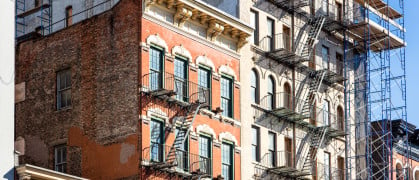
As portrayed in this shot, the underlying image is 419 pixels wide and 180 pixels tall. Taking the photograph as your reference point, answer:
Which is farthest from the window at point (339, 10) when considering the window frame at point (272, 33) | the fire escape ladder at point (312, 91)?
the window frame at point (272, 33)

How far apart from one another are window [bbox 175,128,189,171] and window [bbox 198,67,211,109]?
2.74 m

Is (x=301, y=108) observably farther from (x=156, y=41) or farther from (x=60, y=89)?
(x=60, y=89)

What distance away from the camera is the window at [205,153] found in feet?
178

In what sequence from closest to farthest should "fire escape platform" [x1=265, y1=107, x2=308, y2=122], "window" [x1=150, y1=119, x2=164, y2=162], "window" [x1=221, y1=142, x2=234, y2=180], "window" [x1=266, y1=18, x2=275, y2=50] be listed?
"window" [x1=150, y1=119, x2=164, y2=162] < "window" [x1=221, y1=142, x2=234, y2=180] < "fire escape platform" [x1=265, y1=107, x2=308, y2=122] < "window" [x1=266, y1=18, x2=275, y2=50]

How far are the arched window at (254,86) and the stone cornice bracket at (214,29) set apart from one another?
13.5ft

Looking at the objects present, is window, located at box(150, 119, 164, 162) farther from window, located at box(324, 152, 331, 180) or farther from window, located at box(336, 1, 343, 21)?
window, located at box(336, 1, 343, 21)

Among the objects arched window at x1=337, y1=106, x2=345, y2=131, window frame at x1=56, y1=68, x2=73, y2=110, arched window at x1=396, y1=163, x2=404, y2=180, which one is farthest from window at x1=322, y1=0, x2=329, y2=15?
window frame at x1=56, y1=68, x2=73, y2=110

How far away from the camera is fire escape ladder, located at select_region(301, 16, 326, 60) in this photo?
64.0 metres

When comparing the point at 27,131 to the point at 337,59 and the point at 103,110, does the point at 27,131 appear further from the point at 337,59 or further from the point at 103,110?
the point at 337,59

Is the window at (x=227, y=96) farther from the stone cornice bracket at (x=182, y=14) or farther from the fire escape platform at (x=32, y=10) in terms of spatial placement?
the fire escape platform at (x=32, y=10)

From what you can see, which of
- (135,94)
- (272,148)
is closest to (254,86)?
(272,148)

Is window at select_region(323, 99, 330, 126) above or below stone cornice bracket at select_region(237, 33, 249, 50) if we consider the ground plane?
below

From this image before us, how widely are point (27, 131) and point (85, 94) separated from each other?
427 cm

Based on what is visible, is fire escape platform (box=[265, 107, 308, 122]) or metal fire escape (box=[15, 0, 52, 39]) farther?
metal fire escape (box=[15, 0, 52, 39])
